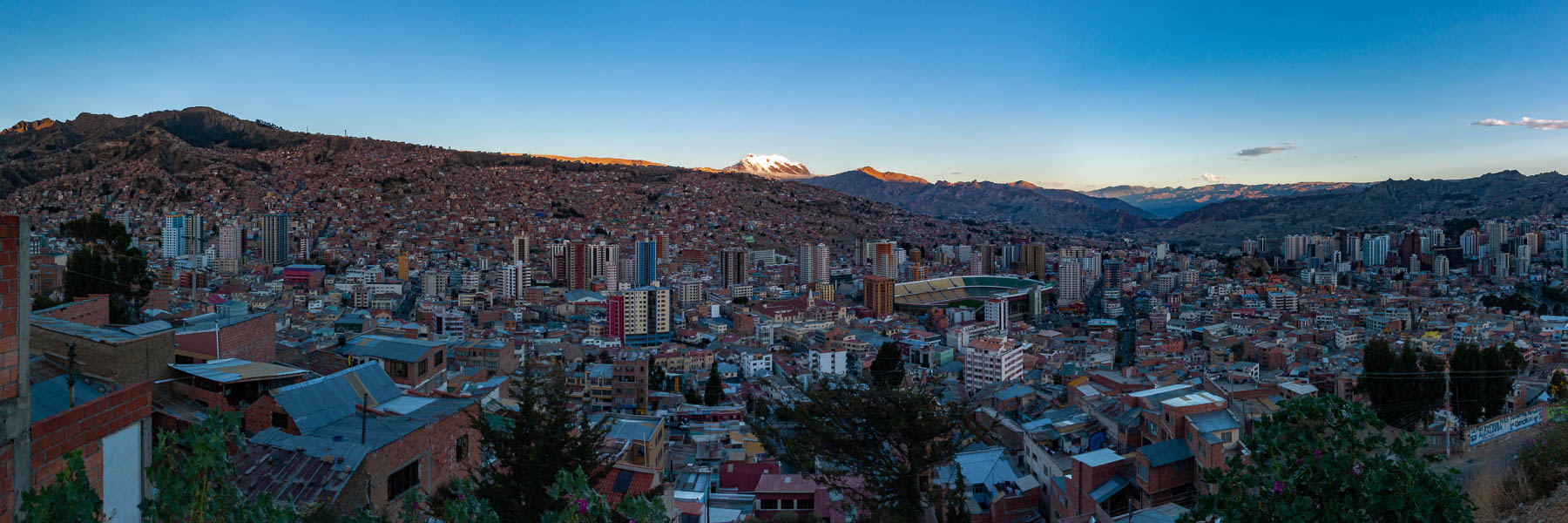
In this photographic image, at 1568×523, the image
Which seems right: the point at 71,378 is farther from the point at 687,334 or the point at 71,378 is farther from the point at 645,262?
the point at 645,262

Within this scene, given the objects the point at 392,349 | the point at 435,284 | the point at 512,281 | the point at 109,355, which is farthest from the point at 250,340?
the point at 512,281

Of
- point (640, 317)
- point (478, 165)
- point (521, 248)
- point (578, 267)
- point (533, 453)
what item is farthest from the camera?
point (478, 165)

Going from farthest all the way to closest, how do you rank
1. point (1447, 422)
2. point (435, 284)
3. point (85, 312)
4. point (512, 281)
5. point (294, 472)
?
point (512, 281), point (435, 284), point (1447, 422), point (85, 312), point (294, 472)

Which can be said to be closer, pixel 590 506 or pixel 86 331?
pixel 590 506

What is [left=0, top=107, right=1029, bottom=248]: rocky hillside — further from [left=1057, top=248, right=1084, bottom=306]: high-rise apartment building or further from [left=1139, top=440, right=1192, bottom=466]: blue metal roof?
[left=1139, top=440, right=1192, bottom=466]: blue metal roof

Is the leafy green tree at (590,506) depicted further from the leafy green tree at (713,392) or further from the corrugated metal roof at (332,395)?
the leafy green tree at (713,392)

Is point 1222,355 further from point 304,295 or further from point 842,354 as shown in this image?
point 304,295

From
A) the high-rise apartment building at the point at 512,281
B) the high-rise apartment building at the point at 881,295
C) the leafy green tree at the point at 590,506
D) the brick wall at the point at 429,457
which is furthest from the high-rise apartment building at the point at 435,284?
the leafy green tree at the point at 590,506

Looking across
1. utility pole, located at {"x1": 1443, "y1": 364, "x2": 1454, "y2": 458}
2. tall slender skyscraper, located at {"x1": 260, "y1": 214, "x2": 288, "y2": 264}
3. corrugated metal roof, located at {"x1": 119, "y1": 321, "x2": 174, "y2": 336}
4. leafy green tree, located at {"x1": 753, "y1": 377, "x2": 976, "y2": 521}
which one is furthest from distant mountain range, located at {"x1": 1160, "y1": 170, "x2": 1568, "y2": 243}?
corrugated metal roof, located at {"x1": 119, "y1": 321, "x2": 174, "y2": 336}
